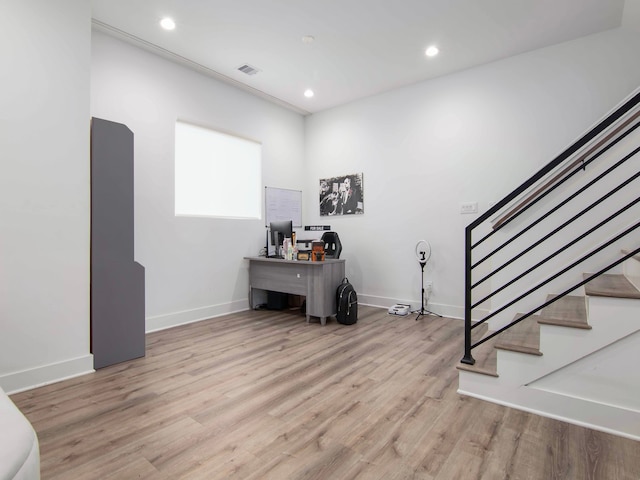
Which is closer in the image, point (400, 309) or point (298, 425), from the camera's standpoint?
point (298, 425)

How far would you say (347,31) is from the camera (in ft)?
11.4

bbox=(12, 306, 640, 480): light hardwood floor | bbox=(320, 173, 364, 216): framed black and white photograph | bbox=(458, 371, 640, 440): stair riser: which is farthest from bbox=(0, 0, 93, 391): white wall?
bbox=(320, 173, 364, 216): framed black and white photograph

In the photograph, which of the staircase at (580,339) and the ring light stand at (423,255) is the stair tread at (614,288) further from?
the ring light stand at (423,255)


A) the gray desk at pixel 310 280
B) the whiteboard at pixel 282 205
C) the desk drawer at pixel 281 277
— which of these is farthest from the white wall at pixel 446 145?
the desk drawer at pixel 281 277

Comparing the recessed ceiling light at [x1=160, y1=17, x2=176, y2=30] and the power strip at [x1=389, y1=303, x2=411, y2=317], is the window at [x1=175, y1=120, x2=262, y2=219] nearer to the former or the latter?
the recessed ceiling light at [x1=160, y1=17, x2=176, y2=30]

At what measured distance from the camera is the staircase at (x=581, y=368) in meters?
1.78

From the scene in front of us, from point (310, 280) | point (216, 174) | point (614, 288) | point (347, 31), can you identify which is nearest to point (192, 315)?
point (310, 280)

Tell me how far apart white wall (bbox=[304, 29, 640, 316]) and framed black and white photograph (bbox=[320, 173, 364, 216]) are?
120 mm

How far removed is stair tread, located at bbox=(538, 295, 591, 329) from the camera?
1.92 m

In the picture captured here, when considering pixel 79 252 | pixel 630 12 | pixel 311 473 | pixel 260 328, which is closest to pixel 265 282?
pixel 260 328

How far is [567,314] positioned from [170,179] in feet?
13.4

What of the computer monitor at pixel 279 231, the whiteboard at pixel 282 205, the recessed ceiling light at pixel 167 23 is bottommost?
the computer monitor at pixel 279 231

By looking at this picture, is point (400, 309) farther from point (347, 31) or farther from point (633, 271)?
point (347, 31)

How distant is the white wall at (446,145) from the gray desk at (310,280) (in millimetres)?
1094
